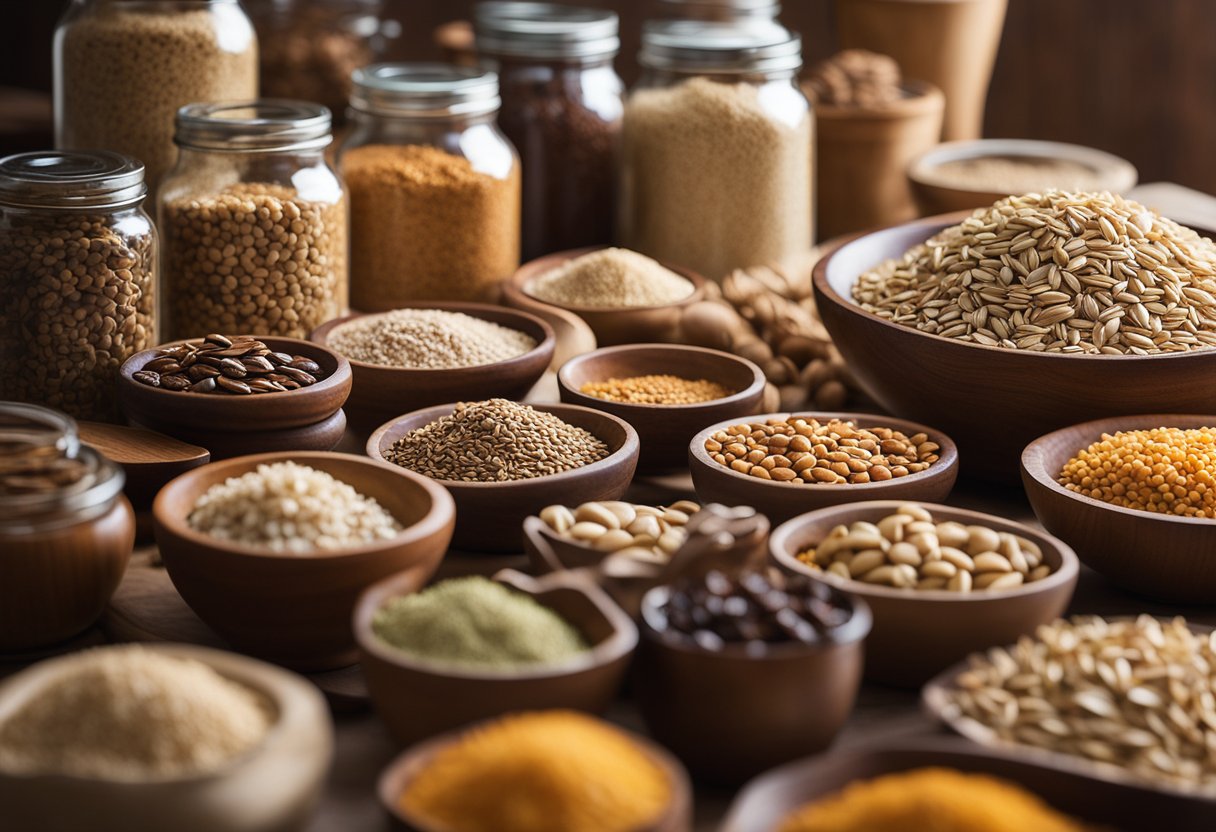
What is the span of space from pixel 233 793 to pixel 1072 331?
1072 millimetres

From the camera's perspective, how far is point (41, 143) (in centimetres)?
297

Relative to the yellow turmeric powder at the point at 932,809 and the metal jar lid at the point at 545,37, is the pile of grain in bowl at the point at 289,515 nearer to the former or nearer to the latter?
the yellow turmeric powder at the point at 932,809

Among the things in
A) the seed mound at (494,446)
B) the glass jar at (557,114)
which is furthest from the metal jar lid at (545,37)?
the seed mound at (494,446)

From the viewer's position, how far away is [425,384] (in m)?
1.68

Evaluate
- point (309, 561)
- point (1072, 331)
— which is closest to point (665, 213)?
point (1072, 331)

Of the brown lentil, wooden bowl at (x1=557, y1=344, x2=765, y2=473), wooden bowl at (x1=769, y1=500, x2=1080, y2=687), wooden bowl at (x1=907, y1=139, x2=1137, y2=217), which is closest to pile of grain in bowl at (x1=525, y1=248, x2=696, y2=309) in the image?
wooden bowl at (x1=557, y1=344, x2=765, y2=473)

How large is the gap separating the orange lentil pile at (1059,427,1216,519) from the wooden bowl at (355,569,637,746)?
0.59 m

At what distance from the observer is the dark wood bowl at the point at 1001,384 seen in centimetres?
155

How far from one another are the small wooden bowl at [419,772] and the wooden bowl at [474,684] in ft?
0.09

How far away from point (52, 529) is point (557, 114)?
131 centimetres

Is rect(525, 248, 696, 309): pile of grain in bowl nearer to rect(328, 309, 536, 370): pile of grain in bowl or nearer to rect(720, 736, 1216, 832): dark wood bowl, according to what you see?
rect(328, 309, 536, 370): pile of grain in bowl

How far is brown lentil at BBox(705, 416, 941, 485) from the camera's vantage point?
1.47 meters

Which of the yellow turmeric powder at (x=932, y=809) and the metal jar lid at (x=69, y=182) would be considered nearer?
the yellow turmeric powder at (x=932, y=809)

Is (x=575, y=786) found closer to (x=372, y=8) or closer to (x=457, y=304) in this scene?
(x=457, y=304)
